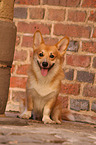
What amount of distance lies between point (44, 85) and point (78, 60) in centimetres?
69

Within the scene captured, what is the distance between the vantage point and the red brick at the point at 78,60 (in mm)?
2738

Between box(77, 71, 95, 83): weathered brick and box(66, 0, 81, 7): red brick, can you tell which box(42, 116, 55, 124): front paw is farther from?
box(66, 0, 81, 7): red brick

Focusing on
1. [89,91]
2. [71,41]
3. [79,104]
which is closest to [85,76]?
[89,91]

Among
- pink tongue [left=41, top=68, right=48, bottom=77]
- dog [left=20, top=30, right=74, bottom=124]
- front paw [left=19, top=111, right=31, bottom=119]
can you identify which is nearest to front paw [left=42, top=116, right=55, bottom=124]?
dog [left=20, top=30, right=74, bottom=124]

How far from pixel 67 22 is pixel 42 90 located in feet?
3.20

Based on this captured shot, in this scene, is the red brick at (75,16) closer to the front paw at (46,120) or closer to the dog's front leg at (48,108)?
the dog's front leg at (48,108)

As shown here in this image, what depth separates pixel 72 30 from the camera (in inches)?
110

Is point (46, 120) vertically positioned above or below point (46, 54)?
below

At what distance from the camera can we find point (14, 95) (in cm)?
290

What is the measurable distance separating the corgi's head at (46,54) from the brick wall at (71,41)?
1.36ft

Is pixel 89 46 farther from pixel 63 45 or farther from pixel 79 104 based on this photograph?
pixel 79 104

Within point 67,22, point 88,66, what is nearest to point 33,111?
point 88,66

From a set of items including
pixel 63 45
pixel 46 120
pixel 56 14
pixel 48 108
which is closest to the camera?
pixel 46 120

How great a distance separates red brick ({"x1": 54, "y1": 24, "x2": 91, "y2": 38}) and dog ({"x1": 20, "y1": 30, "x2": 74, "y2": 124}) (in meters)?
0.47
